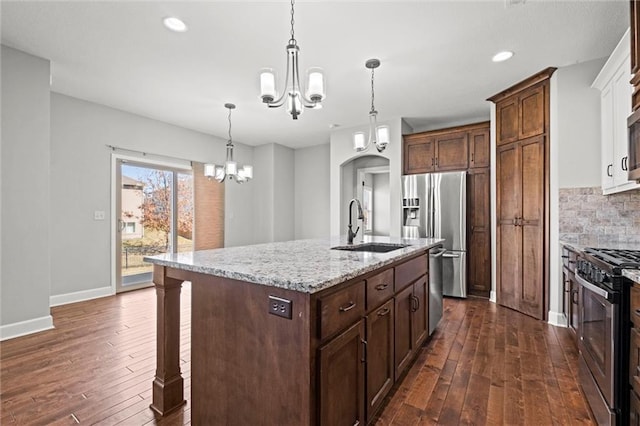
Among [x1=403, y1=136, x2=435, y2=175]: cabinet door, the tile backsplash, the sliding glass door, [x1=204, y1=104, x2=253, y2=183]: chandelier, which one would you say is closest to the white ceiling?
[x1=403, y1=136, x2=435, y2=175]: cabinet door

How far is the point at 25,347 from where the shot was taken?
8.64 ft

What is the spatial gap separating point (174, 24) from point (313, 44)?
1.18 metres

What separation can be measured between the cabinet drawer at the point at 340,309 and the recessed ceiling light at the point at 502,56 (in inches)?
111

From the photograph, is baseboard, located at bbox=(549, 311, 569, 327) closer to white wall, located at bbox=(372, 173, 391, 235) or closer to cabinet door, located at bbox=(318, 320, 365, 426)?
cabinet door, located at bbox=(318, 320, 365, 426)

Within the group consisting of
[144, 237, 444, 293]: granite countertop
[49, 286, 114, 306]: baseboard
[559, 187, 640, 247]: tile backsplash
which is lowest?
[49, 286, 114, 306]: baseboard

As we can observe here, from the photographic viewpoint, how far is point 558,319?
314 centimetres

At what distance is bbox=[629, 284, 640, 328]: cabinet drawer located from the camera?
1.35 metres

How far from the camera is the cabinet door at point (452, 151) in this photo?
14.5 feet

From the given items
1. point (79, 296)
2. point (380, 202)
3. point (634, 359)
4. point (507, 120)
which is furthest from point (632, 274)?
point (79, 296)

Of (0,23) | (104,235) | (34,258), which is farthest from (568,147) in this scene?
(104,235)

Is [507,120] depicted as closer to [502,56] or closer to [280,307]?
[502,56]

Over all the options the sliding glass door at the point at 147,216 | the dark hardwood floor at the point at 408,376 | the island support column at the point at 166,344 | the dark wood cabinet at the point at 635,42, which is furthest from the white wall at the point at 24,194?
the dark wood cabinet at the point at 635,42

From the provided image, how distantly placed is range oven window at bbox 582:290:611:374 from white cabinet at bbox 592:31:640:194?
1033mm

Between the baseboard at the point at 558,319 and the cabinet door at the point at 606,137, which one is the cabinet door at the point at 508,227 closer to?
the baseboard at the point at 558,319
